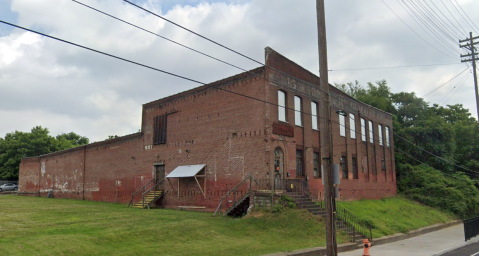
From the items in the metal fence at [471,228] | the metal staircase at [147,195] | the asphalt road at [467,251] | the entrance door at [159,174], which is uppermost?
the entrance door at [159,174]

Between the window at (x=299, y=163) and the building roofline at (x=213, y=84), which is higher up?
the building roofline at (x=213, y=84)

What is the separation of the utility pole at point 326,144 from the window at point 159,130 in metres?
18.1

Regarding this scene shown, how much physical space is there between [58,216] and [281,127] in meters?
12.9

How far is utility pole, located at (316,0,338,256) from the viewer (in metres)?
12.0

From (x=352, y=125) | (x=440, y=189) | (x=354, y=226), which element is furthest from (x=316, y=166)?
(x=440, y=189)

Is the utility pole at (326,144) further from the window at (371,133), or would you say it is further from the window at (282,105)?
the window at (371,133)

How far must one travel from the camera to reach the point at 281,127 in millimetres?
22562

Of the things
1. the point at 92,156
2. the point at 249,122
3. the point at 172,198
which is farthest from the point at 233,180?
the point at 92,156

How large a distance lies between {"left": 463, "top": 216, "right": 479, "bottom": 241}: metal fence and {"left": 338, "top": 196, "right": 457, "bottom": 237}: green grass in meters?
3.06

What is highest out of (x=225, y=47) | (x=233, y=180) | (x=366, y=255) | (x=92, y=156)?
(x=225, y=47)

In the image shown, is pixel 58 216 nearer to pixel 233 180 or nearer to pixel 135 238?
pixel 135 238

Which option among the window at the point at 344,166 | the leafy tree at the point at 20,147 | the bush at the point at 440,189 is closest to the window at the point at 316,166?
the window at the point at 344,166

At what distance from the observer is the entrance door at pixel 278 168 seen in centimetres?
2150

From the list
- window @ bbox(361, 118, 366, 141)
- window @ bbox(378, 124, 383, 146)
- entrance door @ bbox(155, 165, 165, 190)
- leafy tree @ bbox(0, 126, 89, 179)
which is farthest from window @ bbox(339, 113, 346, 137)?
leafy tree @ bbox(0, 126, 89, 179)
